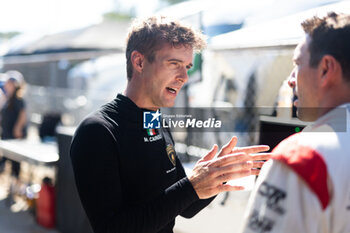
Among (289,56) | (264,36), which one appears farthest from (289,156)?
(289,56)

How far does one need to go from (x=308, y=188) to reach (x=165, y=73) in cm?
102

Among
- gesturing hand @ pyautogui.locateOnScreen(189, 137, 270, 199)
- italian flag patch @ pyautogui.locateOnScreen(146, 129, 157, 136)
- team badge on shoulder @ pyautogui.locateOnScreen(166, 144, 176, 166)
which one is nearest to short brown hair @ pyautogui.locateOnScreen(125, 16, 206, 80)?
italian flag patch @ pyautogui.locateOnScreen(146, 129, 157, 136)

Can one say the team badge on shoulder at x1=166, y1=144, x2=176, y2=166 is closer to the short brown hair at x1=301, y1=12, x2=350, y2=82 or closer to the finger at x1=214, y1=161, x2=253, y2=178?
the finger at x1=214, y1=161, x2=253, y2=178

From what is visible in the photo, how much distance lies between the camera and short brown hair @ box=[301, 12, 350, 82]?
104 cm

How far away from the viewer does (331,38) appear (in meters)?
1.06

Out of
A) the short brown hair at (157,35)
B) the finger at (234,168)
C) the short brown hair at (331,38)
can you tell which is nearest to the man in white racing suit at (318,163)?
the short brown hair at (331,38)

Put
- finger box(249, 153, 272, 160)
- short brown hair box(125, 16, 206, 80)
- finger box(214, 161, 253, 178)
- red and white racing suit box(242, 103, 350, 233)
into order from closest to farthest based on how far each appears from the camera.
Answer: red and white racing suit box(242, 103, 350, 233) → finger box(214, 161, 253, 178) → finger box(249, 153, 272, 160) → short brown hair box(125, 16, 206, 80)

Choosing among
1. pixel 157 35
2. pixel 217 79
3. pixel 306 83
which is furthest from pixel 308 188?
pixel 217 79

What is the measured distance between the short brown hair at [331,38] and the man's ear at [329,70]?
0.04 feet

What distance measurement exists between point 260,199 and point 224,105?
15.0 ft

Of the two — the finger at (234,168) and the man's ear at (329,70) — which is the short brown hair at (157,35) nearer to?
the finger at (234,168)

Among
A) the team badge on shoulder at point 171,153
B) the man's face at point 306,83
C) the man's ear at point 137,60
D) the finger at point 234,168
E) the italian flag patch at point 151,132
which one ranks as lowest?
the team badge on shoulder at point 171,153

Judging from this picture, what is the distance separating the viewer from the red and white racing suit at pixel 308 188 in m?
0.88

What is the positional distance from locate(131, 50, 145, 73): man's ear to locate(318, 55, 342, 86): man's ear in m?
0.92
